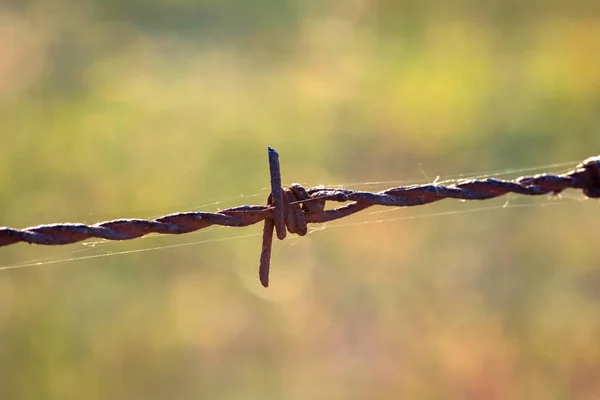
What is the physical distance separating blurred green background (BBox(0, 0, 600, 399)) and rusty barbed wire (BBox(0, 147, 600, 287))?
35.8 inches

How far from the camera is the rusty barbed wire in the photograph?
4.84ft

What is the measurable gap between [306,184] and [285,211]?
13.5ft

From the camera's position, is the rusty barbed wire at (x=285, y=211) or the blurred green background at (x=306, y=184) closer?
the rusty barbed wire at (x=285, y=211)

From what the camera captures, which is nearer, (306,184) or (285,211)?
(285,211)

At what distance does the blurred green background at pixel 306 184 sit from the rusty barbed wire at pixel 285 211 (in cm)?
91

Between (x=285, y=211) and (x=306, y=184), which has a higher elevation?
(x=306, y=184)

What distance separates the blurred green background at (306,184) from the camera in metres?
4.27

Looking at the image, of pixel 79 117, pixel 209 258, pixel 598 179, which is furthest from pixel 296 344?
pixel 79 117

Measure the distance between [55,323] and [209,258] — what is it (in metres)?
1.34

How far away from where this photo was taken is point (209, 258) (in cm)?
532

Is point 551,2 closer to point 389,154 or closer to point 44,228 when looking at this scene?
point 389,154

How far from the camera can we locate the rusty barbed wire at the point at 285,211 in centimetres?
147

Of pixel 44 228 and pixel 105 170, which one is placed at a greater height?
pixel 105 170

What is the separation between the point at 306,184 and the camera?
5.68 meters
